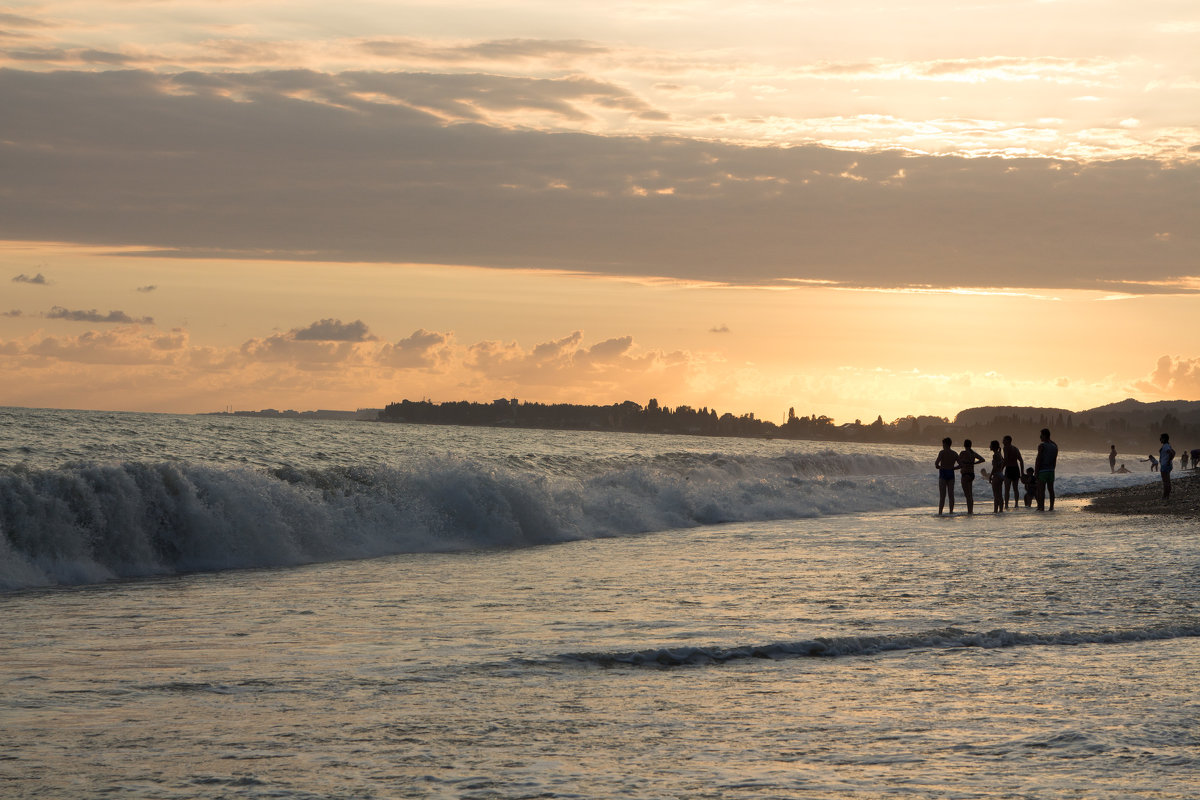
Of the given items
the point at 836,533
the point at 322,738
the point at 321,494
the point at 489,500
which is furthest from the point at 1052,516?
the point at 322,738

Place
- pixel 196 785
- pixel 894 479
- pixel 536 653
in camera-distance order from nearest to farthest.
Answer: pixel 196 785 < pixel 536 653 < pixel 894 479

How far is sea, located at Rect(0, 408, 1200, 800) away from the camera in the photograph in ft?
19.9

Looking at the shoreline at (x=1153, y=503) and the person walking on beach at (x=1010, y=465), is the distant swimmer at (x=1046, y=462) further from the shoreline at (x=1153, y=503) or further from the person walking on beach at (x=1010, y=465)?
the shoreline at (x=1153, y=503)

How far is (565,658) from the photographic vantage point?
30.1 ft

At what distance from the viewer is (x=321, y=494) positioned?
2353cm

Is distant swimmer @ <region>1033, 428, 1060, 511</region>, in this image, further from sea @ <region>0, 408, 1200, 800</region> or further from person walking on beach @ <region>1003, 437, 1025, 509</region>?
sea @ <region>0, 408, 1200, 800</region>

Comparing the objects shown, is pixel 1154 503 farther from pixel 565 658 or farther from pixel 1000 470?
pixel 565 658

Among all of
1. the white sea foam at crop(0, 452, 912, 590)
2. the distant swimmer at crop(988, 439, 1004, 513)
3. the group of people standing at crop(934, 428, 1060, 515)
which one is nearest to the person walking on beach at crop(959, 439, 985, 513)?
the group of people standing at crop(934, 428, 1060, 515)

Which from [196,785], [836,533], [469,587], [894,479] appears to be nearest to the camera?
[196,785]

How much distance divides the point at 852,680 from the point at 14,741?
234 inches

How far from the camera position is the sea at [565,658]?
19.9 feet

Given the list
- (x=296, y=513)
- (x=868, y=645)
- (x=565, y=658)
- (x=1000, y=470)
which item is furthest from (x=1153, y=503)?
(x=565, y=658)

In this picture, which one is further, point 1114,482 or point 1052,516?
point 1114,482

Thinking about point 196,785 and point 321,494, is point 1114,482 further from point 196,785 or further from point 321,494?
point 196,785
